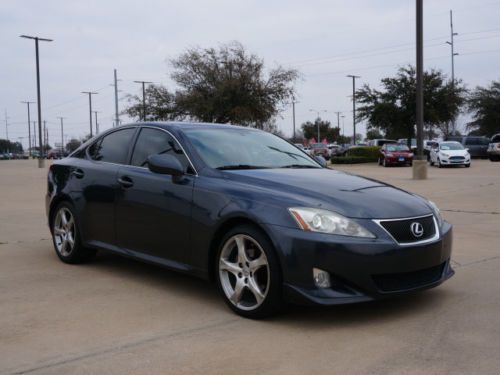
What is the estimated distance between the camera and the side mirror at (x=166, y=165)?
5066 millimetres

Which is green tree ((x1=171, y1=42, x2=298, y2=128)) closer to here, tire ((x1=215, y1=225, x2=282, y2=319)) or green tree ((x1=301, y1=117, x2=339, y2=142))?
tire ((x1=215, y1=225, x2=282, y2=319))

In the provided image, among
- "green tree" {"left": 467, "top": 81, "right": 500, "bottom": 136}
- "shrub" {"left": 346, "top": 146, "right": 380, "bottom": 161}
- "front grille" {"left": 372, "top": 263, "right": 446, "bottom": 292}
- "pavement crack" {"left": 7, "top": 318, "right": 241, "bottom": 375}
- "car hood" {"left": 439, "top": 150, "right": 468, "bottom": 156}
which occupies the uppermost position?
"green tree" {"left": 467, "top": 81, "right": 500, "bottom": 136}

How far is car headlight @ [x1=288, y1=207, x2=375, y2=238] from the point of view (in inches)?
166

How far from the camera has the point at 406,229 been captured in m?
4.39

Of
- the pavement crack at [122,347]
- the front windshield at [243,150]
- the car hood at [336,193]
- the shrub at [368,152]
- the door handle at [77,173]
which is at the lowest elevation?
the pavement crack at [122,347]

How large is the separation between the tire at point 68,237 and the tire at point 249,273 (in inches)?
89.8

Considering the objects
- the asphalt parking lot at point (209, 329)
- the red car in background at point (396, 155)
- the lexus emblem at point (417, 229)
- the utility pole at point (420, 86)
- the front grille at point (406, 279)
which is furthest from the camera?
the red car in background at point (396, 155)

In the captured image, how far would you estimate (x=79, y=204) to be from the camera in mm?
6305

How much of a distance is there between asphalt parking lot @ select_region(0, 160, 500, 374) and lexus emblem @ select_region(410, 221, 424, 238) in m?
0.63

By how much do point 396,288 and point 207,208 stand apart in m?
1.58

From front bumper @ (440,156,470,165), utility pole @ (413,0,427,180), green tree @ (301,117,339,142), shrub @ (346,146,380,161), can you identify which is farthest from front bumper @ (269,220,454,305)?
green tree @ (301,117,339,142)

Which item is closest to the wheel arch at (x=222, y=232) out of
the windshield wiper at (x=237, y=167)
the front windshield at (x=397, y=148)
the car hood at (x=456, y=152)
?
the windshield wiper at (x=237, y=167)

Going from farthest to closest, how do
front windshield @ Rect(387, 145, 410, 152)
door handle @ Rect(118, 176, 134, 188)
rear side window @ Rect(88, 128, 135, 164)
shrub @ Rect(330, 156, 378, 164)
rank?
shrub @ Rect(330, 156, 378, 164), front windshield @ Rect(387, 145, 410, 152), rear side window @ Rect(88, 128, 135, 164), door handle @ Rect(118, 176, 134, 188)

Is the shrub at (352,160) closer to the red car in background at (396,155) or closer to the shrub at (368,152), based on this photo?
the shrub at (368,152)
